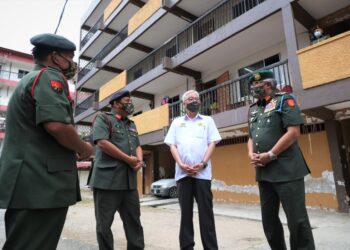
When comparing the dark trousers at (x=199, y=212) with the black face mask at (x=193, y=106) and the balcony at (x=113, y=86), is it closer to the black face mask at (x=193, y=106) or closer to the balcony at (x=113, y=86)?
the black face mask at (x=193, y=106)

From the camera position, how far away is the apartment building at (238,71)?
284 inches

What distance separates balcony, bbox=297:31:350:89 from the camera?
6.43 meters

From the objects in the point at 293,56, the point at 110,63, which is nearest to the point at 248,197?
the point at 293,56

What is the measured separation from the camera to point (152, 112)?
1359 cm

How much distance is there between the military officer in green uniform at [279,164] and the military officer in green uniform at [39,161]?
1802 mm

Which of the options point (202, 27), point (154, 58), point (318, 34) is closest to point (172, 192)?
point (154, 58)

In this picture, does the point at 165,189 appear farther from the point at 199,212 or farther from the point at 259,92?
the point at 259,92

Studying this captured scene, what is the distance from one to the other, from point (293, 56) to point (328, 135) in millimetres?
2383

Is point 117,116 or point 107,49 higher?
point 107,49

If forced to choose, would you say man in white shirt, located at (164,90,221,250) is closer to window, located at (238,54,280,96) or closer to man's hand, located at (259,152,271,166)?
man's hand, located at (259,152,271,166)

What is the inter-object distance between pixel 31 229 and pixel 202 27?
12.4 meters

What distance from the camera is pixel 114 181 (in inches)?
120

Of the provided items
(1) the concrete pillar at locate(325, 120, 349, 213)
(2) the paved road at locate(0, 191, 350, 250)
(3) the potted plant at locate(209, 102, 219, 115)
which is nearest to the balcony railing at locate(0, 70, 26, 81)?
(3) the potted plant at locate(209, 102, 219, 115)

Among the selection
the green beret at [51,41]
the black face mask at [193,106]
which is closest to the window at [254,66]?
the black face mask at [193,106]
